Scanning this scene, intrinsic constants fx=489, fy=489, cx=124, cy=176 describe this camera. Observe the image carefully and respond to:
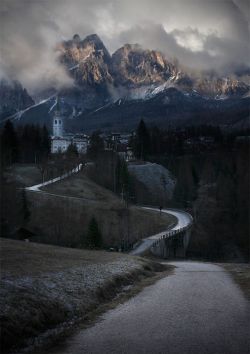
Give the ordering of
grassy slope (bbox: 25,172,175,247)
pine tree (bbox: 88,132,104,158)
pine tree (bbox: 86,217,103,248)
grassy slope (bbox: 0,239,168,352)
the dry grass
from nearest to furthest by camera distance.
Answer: grassy slope (bbox: 0,239,168,352), pine tree (bbox: 86,217,103,248), grassy slope (bbox: 25,172,175,247), the dry grass, pine tree (bbox: 88,132,104,158)

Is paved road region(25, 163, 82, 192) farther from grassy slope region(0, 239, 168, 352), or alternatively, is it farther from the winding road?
the winding road

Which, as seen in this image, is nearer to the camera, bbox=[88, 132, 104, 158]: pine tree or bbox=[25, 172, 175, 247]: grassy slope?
bbox=[25, 172, 175, 247]: grassy slope

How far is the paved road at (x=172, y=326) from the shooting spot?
60.6 ft

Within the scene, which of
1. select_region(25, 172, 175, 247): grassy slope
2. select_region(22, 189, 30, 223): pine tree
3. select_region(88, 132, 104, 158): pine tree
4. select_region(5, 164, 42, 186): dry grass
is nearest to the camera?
select_region(25, 172, 175, 247): grassy slope

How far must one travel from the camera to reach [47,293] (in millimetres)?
24469

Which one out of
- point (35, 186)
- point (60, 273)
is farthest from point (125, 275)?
point (35, 186)

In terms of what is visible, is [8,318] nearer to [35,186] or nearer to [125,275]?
[125,275]

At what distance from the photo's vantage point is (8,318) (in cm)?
1961

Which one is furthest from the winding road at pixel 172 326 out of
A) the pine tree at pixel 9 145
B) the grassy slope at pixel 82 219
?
the pine tree at pixel 9 145

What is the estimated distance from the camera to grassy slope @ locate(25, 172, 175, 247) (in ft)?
330

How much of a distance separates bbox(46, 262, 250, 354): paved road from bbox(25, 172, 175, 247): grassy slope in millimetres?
64928

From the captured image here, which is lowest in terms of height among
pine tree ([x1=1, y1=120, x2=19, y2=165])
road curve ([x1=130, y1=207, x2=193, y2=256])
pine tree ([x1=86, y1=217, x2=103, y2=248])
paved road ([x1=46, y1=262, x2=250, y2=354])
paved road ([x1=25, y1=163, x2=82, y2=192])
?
road curve ([x1=130, y1=207, x2=193, y2=256])

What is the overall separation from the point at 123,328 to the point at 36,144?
15489cm

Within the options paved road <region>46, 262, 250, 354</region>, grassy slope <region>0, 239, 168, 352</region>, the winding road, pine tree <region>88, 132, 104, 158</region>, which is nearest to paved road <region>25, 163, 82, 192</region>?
pine tree <region>88, 132, 104, 158</region>
